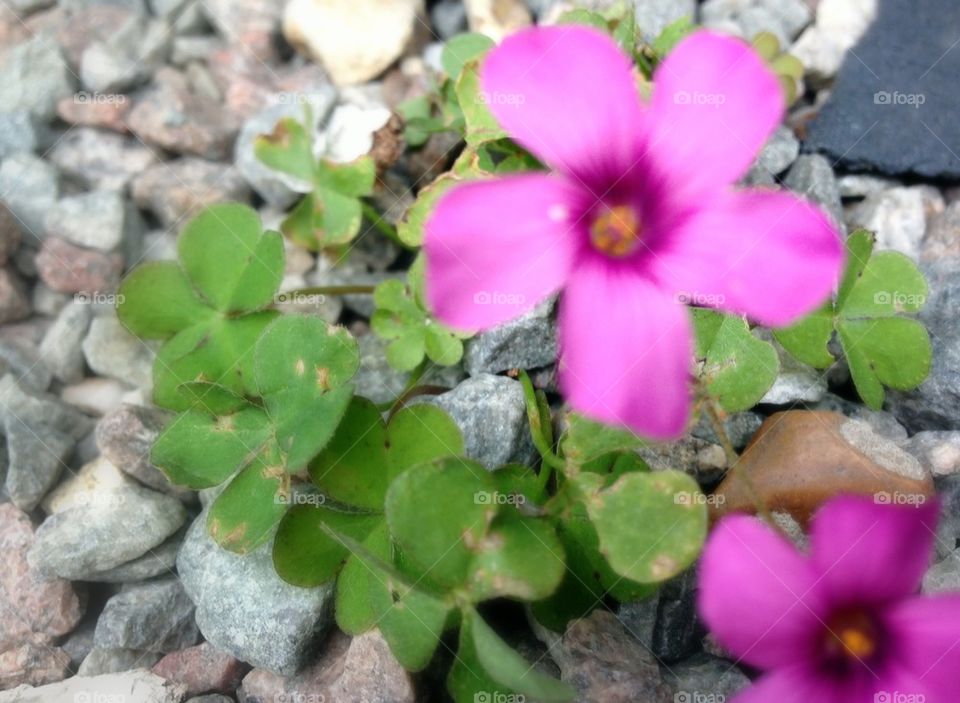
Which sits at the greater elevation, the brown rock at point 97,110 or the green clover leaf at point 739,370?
the green clover leaf at point 739,370

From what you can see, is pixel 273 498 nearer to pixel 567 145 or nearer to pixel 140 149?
pixel 567 145

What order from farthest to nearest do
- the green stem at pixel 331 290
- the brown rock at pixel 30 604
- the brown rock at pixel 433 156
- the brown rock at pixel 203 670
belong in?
the brown rock at pixel 433 156
the green stem at pixel 331 290
the brown rock at pixel 30 604
the brown rock at pixel 203 670

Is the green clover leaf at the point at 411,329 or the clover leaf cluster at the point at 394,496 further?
the green clover leaf at the point at 411,329

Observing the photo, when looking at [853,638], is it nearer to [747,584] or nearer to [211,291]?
[747,584]

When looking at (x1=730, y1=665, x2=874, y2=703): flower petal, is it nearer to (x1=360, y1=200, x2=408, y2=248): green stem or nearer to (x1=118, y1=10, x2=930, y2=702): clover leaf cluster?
(x1=118, y1=10, x2=930, y2=702): clover leaf cluster

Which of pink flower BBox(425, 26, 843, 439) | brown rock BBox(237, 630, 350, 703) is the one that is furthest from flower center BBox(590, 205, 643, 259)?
brown rock BBox(237, 630, 350, 703)

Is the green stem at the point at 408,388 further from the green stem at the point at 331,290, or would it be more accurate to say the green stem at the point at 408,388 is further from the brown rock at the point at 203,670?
the brown rock at the point at 203,670

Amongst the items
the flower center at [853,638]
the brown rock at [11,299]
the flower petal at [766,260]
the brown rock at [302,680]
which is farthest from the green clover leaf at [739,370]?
the brown rock at [11,299]

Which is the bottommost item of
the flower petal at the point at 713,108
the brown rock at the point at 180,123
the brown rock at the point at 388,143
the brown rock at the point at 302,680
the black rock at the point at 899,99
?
the brown rock at the point at 302,680
